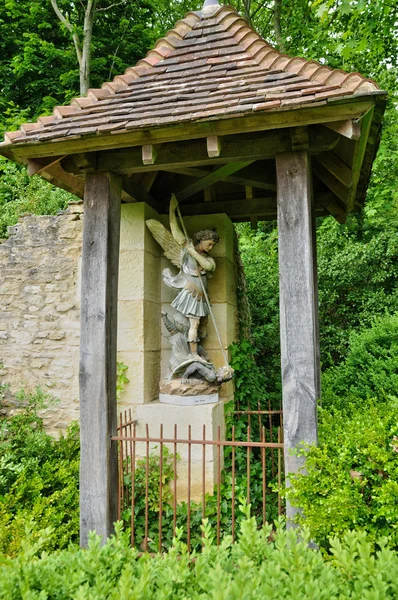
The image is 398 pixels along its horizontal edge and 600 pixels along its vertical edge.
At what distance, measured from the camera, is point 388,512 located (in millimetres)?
2225

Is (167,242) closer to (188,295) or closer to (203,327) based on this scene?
(188,295)

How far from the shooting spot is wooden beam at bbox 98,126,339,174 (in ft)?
10.1

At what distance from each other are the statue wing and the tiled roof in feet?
4.07

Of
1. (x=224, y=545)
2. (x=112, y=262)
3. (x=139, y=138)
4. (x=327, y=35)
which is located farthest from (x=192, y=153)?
(x=327, y=35)

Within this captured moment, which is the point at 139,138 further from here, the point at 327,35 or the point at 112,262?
the point at 327,35

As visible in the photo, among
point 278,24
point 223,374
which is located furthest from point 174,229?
point 278,24

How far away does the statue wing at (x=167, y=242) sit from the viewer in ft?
14.1

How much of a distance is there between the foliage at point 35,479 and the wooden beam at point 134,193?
7.38 ft

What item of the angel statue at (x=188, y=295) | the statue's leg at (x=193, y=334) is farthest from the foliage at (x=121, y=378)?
the statue's leg at (x=193, y=334)

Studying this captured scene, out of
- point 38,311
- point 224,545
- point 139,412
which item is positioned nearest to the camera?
point 224,545

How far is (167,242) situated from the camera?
14.2ft

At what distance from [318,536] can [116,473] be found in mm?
1483

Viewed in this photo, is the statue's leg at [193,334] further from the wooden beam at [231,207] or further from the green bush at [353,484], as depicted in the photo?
the green bush at [353,484]

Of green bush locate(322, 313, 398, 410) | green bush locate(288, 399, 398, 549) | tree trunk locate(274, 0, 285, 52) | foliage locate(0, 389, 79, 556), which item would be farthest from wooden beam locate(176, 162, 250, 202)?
tree trunk locate(274, 0, 285, 52)
